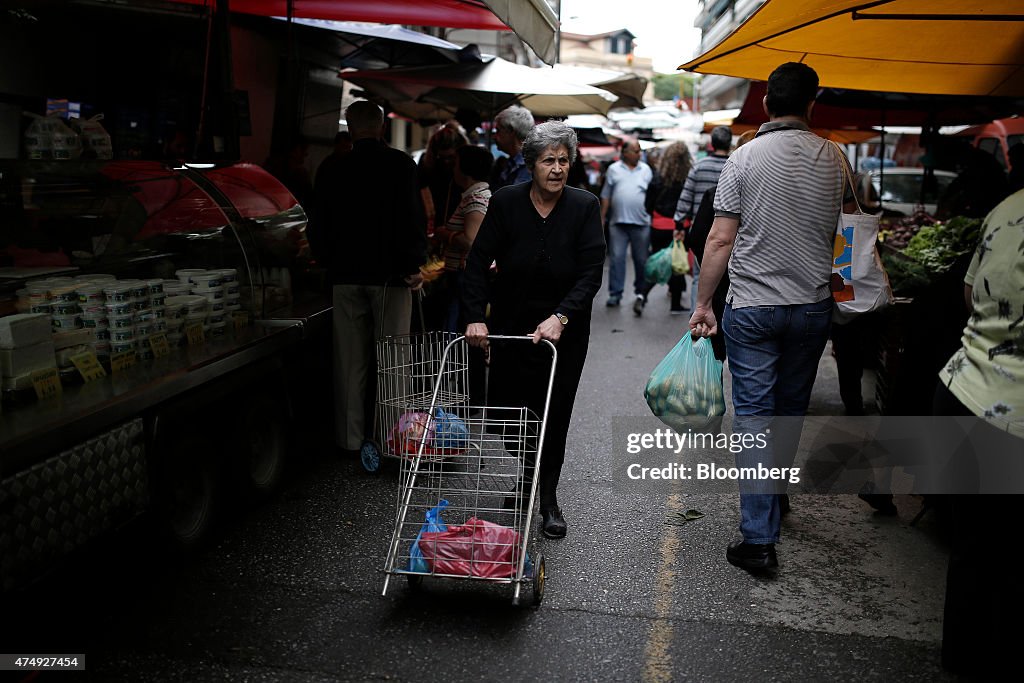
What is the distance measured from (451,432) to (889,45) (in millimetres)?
3707

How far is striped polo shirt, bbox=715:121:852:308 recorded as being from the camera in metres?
4.22

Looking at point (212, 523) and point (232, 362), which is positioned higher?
point (232, 362)

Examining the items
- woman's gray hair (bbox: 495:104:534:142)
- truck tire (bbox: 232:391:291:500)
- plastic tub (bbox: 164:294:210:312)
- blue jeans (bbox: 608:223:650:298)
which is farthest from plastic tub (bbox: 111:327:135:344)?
blue jeans (bbox: 608:223:650:298)

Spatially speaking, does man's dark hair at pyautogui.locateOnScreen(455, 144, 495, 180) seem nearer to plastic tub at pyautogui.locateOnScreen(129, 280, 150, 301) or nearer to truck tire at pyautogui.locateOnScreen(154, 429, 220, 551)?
plastic tub at pyautogui.locateOnScreen(129, 280, 150, 301)

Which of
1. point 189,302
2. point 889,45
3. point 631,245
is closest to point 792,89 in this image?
point 889,45

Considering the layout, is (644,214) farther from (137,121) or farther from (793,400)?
(793,400)

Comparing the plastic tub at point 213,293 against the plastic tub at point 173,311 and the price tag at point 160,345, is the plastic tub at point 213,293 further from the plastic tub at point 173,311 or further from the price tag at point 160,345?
the price tag at point 160,345

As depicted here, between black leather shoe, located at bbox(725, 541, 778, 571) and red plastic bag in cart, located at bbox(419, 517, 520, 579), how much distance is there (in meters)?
1.25

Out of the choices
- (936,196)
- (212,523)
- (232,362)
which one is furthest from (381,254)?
(936,196)

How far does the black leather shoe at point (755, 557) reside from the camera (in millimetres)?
4359

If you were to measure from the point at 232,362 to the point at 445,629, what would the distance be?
A: 1825 millimetres

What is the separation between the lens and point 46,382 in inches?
149

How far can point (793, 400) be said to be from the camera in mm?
4418

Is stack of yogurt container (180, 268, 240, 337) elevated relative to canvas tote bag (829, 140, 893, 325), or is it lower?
lower
